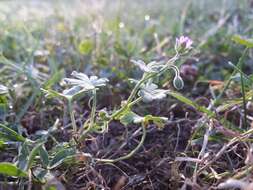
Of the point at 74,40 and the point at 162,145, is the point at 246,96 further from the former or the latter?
the point at 74,40

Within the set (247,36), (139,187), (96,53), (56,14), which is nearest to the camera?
(139,187)

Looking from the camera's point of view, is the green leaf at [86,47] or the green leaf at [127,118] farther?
the green leaf at [86,47]

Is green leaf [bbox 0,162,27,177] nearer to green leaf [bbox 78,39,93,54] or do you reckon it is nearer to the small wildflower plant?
the small wildflower plant

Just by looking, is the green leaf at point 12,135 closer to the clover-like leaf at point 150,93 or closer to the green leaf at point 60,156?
the green leaf at point 60,156

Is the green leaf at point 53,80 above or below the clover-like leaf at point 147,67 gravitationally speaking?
below

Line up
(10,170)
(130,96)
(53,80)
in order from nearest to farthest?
(10,170)
(130,96)
(53,80)

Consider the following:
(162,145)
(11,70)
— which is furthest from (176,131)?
(11,70)

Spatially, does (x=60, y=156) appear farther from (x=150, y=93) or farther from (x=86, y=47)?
(x=86, y=47)

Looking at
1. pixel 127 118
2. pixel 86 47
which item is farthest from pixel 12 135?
pixel 86 47

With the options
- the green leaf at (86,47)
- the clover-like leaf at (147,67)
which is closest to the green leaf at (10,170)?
the clover-like leaf at (147,67)
